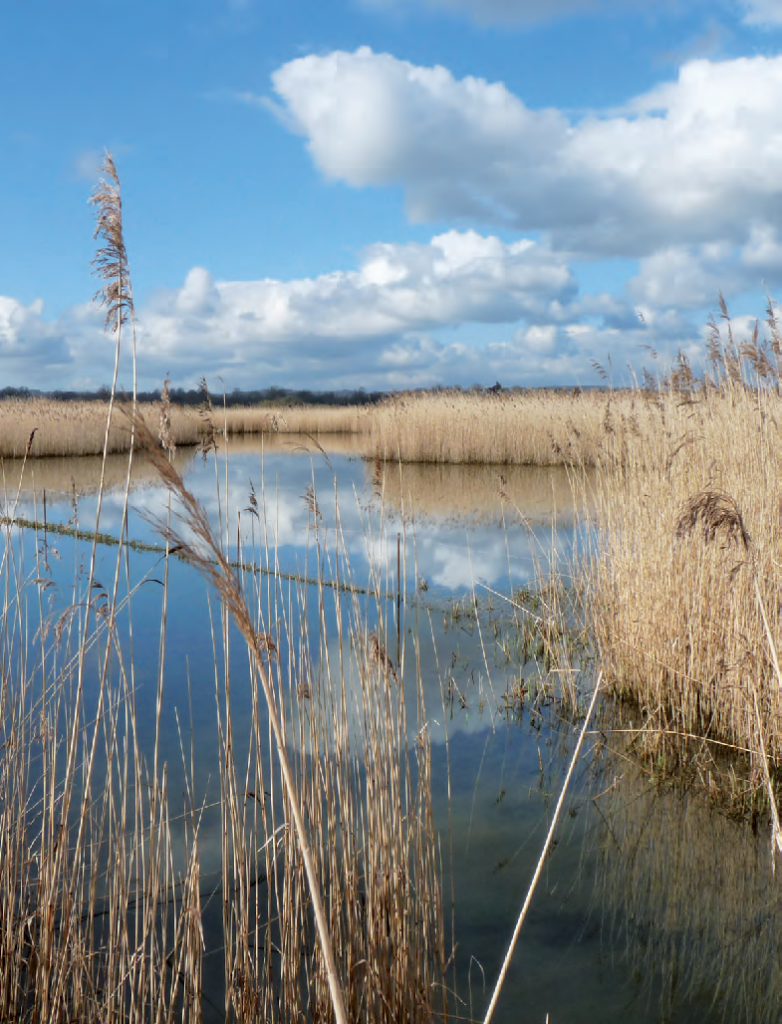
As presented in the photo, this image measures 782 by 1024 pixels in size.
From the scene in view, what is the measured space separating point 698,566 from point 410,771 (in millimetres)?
1385

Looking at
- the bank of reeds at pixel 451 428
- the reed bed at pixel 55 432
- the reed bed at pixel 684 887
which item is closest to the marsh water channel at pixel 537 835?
the reed bed at pixel 684 887

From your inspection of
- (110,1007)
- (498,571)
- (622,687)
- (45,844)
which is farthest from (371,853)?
(498,571)

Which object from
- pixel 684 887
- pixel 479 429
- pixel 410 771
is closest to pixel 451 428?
pixel 479 429

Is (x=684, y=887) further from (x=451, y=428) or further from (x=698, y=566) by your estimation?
(x=451, y=428)

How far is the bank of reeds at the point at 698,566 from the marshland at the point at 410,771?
1 centimetres

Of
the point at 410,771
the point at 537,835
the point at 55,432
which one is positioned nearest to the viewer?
the point at 537,835

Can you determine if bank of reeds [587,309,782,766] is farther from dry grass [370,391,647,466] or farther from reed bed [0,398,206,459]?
reed bed [0,398,206,459]

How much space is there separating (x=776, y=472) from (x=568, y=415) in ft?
27.8

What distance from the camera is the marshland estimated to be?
1517 millimetres

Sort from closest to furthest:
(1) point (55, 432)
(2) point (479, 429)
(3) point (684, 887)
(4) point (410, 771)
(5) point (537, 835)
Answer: (3) point (684, 887), (5) point (537, 835), (4) point (410, 771), (2) point (479, 429), (1) point (55, 432)

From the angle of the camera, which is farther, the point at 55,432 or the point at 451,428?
the point at 55,432

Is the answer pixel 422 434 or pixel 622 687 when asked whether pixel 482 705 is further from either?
pixel 422 434

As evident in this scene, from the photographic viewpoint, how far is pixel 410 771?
3059 mm

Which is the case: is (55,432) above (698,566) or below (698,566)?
above
